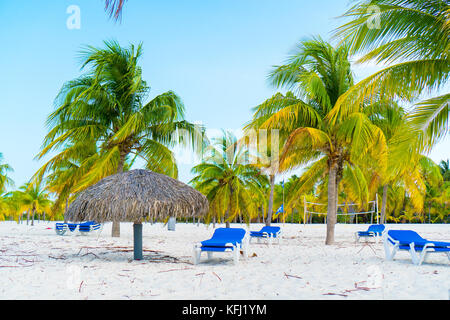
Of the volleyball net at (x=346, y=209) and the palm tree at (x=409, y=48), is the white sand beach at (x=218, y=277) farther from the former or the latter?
the volleyball net at (x=346, y=209)

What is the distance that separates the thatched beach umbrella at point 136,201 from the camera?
694cm

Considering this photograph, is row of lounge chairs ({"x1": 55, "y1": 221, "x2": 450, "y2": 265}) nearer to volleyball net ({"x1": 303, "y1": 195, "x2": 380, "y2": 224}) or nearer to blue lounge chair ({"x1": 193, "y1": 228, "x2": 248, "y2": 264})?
blue lounge chair ({"x1": 193, "y1": 228, "x2": 248, "y2": 264})

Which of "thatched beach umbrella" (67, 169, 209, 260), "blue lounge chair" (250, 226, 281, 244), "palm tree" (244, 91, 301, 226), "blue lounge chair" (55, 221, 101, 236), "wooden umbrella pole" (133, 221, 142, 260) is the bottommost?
"blue lounge chair" (55, 221, 101, 236)

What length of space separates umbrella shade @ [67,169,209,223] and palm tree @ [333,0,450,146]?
11.8 ft

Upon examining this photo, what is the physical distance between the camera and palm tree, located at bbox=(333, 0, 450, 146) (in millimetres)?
6430

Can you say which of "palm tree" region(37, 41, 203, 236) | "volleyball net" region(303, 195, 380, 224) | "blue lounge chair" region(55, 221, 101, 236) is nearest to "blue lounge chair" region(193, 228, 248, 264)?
"palm tree" region(37, 41, 203, 236)

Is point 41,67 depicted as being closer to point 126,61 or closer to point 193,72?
point 126,61

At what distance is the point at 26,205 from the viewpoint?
33500 millimetres

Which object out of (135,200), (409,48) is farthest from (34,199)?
(409,48)

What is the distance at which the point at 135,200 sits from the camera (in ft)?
22.9

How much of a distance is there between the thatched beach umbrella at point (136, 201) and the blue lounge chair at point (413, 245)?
375 cm

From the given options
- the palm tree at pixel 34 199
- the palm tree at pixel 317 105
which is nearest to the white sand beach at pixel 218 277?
the palm tree at pixel 317 105

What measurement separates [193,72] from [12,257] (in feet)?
24.2

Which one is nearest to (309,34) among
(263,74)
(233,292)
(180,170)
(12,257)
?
(263,74)
